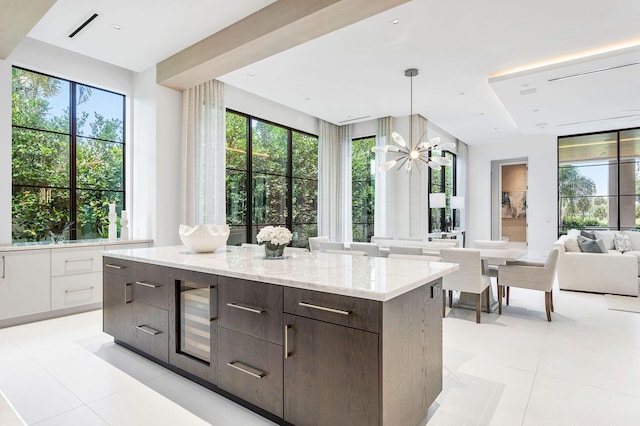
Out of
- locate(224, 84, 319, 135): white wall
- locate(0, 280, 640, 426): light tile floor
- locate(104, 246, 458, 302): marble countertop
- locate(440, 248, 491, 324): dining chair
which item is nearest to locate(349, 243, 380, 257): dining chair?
locate(440, 248, 491, 324): dining chair

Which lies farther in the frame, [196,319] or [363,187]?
[363,187]

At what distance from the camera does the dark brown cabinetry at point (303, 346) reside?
1.56m

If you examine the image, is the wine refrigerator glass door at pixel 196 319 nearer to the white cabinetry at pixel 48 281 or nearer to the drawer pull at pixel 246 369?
the drawer pull at pixel 246 369

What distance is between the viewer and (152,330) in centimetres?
263

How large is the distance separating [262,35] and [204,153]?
7.14 ft

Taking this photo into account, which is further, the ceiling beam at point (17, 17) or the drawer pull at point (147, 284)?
the ceiling beam at point (17, 17)

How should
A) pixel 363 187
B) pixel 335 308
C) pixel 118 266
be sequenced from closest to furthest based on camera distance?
1. pixel 335 308
2. pixel 118 266
3. pixel 363 187

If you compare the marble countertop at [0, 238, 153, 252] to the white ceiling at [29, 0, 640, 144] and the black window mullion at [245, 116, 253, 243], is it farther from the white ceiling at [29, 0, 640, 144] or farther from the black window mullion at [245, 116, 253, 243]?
the white ceiling at [29, 0, 640, 144]

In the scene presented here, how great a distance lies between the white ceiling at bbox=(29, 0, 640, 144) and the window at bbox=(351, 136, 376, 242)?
1.50 m

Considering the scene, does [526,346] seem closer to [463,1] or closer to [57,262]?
[463,1]

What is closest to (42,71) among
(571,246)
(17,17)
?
(17,17)

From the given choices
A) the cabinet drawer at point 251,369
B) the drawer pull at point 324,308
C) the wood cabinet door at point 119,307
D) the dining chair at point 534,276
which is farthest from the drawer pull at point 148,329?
the dining chair at point 534,276

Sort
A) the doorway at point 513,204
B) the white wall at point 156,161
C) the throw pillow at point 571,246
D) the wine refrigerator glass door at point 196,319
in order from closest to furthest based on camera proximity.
Answer: the wine refrigerator glass door at point 196,319 → the white wall at point 156,161 → the throw pillow at point 571,246 → the doorway at point 513,204

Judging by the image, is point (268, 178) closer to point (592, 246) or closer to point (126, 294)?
point (126, 294)
